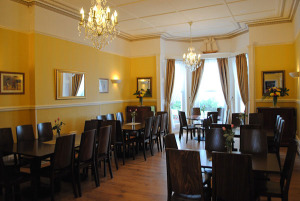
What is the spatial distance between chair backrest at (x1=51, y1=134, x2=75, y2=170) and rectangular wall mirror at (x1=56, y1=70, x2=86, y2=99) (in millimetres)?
2719

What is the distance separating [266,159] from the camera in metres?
2.91

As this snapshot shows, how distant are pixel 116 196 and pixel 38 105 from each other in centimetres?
301

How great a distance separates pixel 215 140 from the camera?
11.8 ft

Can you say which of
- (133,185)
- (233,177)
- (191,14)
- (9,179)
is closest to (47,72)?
(9,179)

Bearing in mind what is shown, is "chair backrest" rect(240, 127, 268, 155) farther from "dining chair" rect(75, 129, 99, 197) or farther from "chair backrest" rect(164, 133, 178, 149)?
"dining chair" rect(75, 129, 99, 197)

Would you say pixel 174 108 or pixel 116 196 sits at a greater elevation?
pixel 174 108

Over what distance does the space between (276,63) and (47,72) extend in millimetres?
6483

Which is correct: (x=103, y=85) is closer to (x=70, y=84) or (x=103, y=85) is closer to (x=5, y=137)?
(x=70, y=84)

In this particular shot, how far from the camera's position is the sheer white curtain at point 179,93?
30.6 ft

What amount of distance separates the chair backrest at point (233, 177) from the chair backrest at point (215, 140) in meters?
1.30

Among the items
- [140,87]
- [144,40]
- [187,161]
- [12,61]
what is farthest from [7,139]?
[144,40]

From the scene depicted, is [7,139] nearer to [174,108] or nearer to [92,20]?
[92,20]

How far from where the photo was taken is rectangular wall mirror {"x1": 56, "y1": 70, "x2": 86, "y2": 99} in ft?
19.2

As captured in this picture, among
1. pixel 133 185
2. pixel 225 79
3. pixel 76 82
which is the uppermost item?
pixel 225 79
